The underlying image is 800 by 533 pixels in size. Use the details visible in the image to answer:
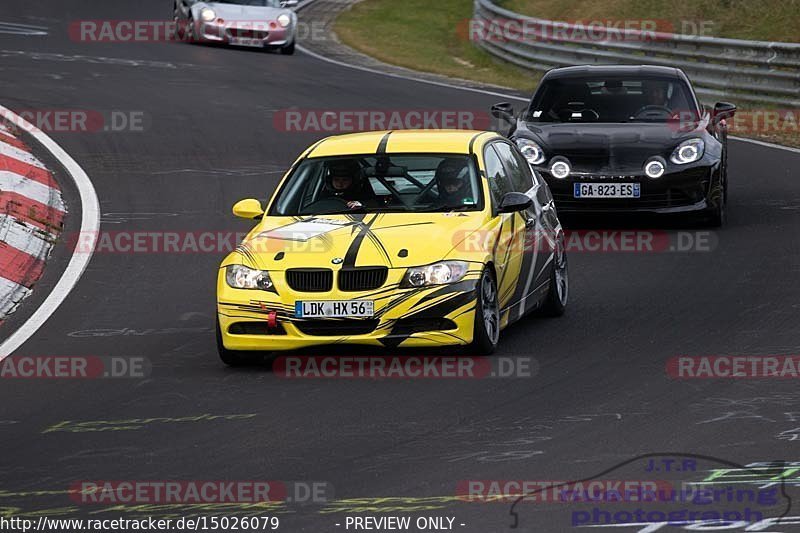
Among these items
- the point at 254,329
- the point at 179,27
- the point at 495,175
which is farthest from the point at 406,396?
the point at 179,27

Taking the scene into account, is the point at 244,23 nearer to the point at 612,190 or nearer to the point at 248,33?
the point at 248,33

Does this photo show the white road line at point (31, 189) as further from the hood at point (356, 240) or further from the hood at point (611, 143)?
the hood at point (356, 240)

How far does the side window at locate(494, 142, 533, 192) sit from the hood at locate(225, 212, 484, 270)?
1.13m

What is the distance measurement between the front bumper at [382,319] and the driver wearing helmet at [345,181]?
121 cm

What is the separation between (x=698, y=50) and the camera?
1083 inches

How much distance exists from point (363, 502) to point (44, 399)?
311cm

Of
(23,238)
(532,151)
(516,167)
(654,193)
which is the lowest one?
(23,238)

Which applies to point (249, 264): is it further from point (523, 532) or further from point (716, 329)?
point (523, 532)

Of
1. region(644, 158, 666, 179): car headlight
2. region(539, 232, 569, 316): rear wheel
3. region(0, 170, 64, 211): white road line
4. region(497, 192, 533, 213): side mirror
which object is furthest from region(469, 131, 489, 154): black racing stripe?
region(0, 170, 64, 211): white road line

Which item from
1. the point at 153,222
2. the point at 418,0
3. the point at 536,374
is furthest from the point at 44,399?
the point at 418,0

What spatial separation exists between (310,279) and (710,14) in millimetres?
24567

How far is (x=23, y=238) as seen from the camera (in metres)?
14.4

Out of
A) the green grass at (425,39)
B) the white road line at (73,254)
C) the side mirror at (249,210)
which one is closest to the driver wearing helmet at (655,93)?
the white road line at (73,254)

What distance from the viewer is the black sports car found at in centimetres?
1566
